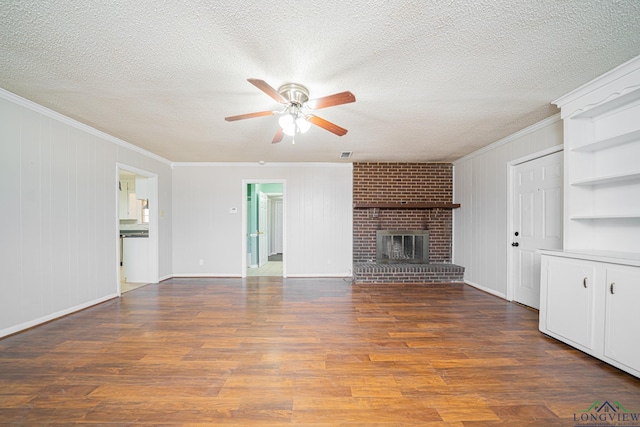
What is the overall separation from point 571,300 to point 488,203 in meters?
2.15

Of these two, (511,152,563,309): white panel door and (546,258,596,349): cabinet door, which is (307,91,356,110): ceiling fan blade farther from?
(511,152,563,309): white panel door

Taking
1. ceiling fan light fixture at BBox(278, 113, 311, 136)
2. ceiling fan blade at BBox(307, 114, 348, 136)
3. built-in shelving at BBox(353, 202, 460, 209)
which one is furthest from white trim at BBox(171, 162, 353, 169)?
ceiling fan light fixture at BBox(278, 113, 311, 136)

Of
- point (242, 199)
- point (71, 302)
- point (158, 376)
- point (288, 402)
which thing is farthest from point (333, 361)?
point (242, 199)

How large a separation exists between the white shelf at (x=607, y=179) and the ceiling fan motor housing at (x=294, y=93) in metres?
2.67

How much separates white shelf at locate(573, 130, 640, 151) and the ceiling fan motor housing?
8.66 feet

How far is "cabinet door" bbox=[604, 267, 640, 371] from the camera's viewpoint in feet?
5.79

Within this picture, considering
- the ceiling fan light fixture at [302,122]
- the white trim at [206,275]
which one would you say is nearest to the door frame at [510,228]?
the ceiling fan light fixture at [302,122]

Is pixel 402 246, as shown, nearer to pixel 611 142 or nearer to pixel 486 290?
pixel 486 290

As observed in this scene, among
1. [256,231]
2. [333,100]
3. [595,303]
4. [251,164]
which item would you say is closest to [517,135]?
[595,303]

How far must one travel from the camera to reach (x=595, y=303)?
79.4 inches

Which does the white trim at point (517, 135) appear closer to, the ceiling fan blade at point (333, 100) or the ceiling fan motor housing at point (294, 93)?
the ceiling fan blade at point (333, 100)

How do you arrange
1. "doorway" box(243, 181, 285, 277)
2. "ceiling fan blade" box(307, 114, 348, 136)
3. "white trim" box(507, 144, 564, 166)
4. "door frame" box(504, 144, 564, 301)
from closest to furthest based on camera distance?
"ceiling fan blade" box(307, 114, 348, 136), "white trim" box(507, 144, 564, 166), "door frame" box(504, 144, 564, 301), "doorway" box(243, 181, 285, 277)

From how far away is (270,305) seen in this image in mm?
3449

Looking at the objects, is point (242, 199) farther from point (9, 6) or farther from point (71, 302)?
point (9, 6)
